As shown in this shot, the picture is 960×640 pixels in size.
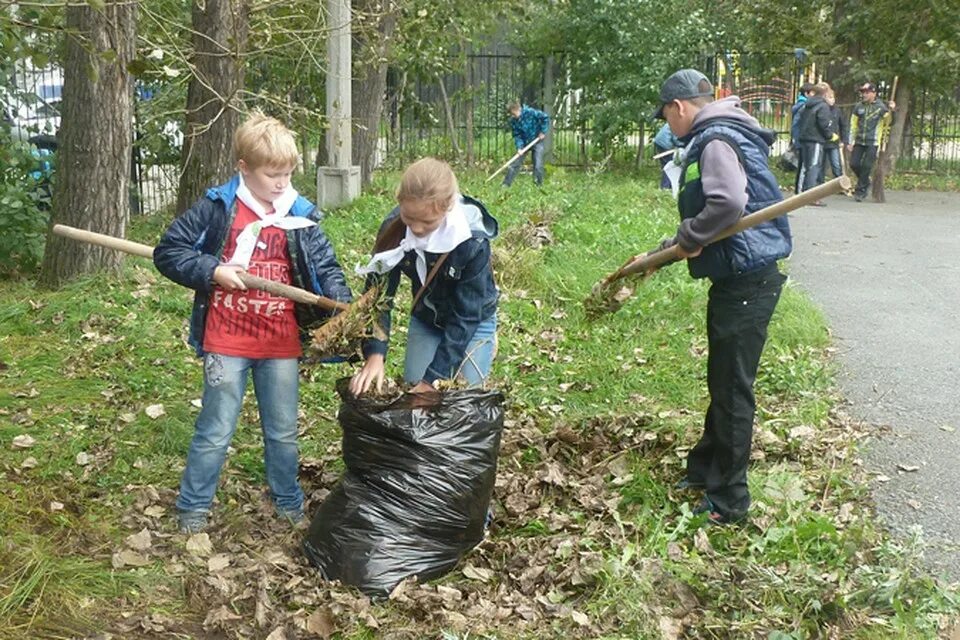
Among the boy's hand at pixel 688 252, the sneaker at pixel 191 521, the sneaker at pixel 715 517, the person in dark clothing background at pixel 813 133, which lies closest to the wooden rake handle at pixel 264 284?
the sneaker at pixel 191 521

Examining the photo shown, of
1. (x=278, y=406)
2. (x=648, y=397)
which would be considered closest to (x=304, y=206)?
(x=278, y=406)

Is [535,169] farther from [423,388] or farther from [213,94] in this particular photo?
[423,388]

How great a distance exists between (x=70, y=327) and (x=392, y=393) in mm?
3470

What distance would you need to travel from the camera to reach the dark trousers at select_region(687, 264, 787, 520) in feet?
12.9

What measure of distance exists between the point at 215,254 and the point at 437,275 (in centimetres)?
83

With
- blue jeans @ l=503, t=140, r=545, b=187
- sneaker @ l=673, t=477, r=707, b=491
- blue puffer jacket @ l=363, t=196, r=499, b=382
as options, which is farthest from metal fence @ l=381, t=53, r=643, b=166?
blue puffer jacket @ l=363, t=196, r=499, b=382

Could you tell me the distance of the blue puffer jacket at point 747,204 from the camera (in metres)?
3.85

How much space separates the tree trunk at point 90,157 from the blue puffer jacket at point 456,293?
3.92 m

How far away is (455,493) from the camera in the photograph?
3.75m

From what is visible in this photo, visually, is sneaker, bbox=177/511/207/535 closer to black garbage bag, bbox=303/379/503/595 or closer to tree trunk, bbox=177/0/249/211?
black garbage bag, bbox=303/379/503/595

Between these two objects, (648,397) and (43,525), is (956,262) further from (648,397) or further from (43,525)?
(43,525)

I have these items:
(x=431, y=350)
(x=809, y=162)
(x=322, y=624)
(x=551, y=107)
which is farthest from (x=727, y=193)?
(x=551, y=107)

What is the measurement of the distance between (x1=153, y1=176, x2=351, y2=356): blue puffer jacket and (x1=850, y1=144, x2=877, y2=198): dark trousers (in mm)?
12950

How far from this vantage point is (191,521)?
4102 mm
